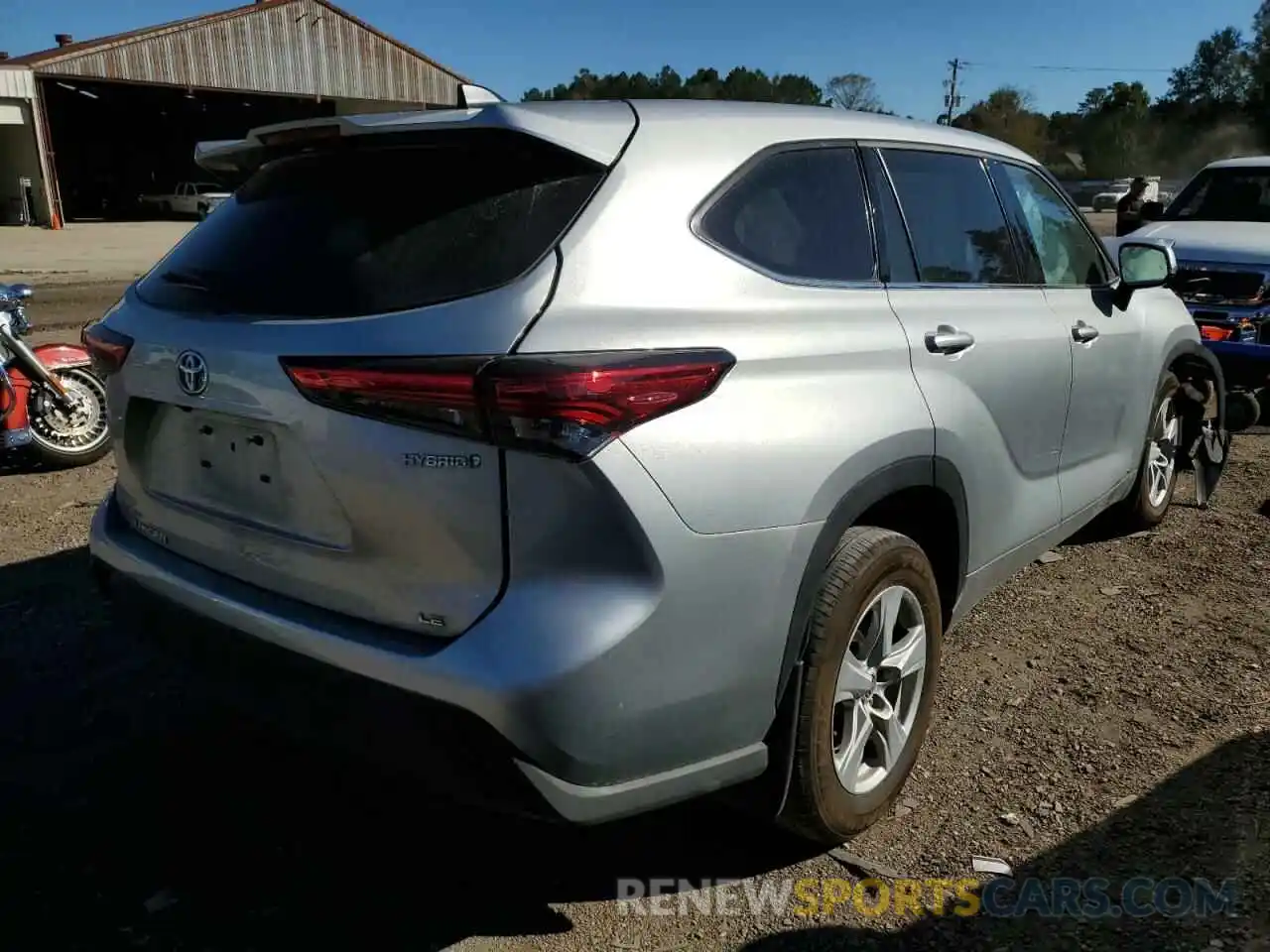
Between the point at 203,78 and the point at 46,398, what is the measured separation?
34682 mm

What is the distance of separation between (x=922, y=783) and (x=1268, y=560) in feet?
9.26

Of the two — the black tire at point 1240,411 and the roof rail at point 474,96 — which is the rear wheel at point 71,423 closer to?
the roof rail at point 474,96

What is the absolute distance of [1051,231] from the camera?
3.95 metres

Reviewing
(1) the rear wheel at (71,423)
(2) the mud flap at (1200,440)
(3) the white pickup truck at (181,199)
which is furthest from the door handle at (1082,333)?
(3) the white pickup truck at (181,199)

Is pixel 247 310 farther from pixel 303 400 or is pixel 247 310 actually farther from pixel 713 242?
pixel 713 242

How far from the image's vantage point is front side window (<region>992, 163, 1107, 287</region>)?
3746 millimetres

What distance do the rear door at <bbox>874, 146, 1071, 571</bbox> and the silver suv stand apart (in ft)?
0.10

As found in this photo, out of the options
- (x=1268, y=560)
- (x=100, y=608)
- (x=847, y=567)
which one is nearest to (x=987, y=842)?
(x=847, y=567)

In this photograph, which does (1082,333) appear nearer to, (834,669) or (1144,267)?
(1144,267)

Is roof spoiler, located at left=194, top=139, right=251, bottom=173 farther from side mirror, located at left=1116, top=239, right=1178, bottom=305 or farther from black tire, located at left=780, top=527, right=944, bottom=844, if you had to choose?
side mirror, located at left=1116, top=239, right=1178, bottom=305

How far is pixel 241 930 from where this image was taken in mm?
2455

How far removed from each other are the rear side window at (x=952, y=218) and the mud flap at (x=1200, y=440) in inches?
85.9

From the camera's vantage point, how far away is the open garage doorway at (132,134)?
133 feet

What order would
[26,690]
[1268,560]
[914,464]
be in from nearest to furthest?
[914,464] → [26,690] → [1268,560]
